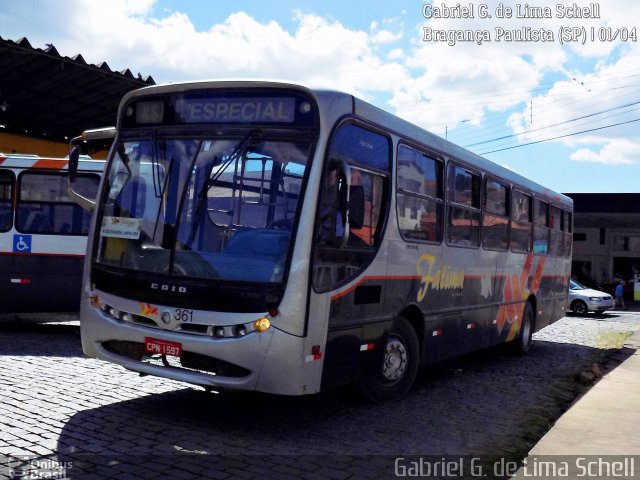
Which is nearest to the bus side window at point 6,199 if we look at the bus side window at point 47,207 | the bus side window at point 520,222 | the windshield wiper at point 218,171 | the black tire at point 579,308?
the bus side window at point 47,207

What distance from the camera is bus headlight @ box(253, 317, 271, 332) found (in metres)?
5.90

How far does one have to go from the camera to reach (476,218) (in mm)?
9875

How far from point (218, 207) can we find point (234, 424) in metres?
2.04

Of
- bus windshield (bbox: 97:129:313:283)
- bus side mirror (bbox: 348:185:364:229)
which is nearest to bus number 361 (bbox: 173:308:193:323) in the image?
bus windshield (bbox: 97:129:313:283)

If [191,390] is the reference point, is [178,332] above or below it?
above

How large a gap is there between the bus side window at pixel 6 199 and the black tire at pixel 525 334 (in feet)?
29.7

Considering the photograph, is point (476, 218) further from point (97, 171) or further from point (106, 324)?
point (97, 171)

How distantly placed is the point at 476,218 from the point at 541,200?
4154mm

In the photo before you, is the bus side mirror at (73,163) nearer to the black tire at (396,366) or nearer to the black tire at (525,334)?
the black tire at (396,366)

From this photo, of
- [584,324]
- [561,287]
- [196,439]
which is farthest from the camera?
[584,324]

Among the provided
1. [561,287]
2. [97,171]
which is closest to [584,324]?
[561,287]

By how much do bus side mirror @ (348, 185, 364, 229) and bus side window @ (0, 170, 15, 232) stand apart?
773 centimetres

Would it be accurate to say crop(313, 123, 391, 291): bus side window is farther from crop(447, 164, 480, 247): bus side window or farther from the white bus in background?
the white bus in background

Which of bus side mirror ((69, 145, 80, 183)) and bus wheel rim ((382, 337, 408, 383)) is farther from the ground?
bus side mirror ((69, 145, 80, 183))
